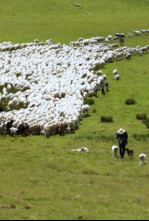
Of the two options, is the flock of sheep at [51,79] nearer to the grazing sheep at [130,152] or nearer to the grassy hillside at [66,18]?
the grassy hillside at [66,18]

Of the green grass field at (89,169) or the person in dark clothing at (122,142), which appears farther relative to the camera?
the person in dark clothing at (122,142)

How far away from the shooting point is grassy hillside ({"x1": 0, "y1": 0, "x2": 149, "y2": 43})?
62.6 meters

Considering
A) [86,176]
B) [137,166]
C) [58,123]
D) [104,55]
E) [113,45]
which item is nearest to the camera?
[86,176]

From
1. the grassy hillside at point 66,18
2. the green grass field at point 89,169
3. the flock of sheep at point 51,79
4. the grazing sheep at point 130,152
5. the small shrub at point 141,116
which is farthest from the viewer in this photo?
the grassy hillside at point 66,18

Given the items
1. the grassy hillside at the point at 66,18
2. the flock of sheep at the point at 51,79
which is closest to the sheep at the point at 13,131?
the flock of sheep at the point at 51,79

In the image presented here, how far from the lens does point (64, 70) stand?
1762 inches

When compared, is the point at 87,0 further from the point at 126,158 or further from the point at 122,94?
the point at 126,158

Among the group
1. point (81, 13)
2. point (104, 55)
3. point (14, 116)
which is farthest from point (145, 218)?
point (81, 13)

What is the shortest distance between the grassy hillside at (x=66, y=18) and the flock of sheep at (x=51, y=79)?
14.4 ft

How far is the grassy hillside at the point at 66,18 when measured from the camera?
62588 mm

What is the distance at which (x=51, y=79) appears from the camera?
4053cm

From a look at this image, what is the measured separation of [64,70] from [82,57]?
18.0ft

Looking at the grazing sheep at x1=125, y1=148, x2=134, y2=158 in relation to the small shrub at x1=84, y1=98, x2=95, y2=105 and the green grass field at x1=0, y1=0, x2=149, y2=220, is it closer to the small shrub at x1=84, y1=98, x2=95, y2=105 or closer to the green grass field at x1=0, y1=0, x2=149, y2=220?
the green grass field at x1=0, y1=0, x2=149, y2=220

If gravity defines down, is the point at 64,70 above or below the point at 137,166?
above
